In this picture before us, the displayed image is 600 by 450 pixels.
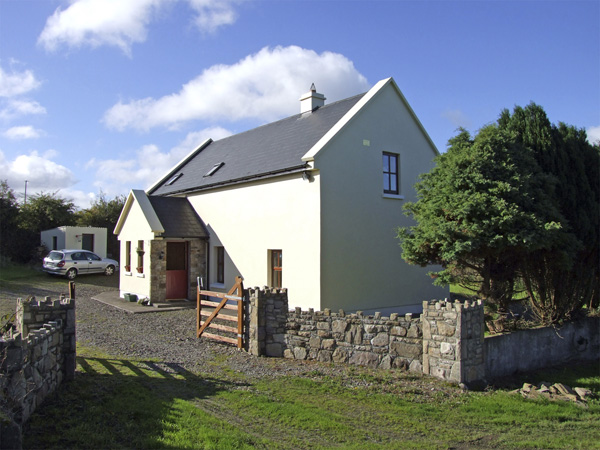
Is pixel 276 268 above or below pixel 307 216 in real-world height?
below

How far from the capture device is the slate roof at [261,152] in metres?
17.2

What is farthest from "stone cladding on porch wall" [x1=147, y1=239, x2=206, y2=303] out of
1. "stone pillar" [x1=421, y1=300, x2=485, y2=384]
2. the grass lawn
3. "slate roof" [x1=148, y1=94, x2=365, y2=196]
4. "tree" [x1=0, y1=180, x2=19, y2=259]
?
"tree" [x1=0, y1=180, x2=19, y2=259]

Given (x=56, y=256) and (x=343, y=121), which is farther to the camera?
(x=56, y=256)

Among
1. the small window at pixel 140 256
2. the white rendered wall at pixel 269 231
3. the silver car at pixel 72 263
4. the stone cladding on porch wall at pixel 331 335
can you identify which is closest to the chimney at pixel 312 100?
the white rendered wall at pixel 269 231

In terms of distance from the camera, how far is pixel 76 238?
1249 inches

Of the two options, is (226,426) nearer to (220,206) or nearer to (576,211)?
(576,211)

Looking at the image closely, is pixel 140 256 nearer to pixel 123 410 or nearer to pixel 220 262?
pixel 220 262

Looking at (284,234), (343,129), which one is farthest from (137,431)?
(343,129)

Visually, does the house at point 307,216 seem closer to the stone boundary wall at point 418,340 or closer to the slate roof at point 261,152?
the slate roof at point 261,152

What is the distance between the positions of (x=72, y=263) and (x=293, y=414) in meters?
24.1

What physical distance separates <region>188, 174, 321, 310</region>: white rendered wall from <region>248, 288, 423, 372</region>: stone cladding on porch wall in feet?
12.9

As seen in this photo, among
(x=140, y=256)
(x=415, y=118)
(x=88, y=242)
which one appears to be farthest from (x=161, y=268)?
(x=88, y=242)

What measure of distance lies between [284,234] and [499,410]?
9.77 metres

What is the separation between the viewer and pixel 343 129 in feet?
52.1
